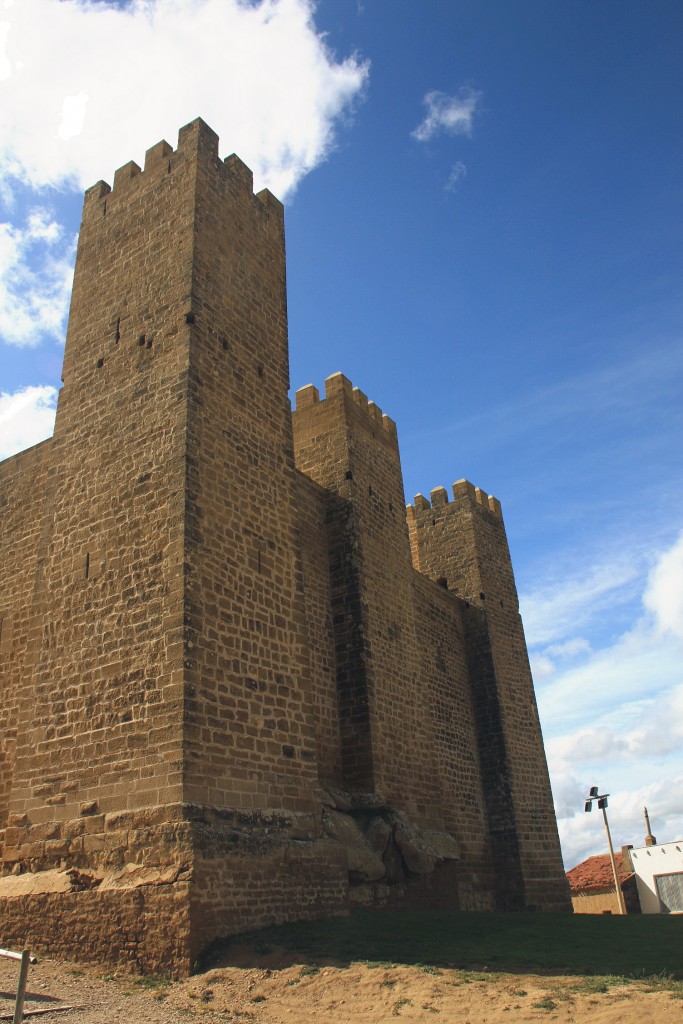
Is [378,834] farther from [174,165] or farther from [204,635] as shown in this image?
[174,165]

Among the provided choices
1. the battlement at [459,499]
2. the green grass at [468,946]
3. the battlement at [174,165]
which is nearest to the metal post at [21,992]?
the green grass at [468,946]

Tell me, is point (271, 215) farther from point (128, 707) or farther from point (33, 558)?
point (128, 707)

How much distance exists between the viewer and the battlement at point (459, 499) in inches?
795

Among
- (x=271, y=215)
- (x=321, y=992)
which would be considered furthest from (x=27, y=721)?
(x=271, y=215)

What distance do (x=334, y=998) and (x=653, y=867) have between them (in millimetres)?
29660

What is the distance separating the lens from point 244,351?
11.4 metres

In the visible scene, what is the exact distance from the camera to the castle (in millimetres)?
8109

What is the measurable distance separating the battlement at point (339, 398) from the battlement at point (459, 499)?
4.15 metres

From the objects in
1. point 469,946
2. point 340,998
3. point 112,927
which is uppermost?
point 112,927

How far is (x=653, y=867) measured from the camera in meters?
31.4

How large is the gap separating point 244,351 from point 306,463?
4097 millimetres

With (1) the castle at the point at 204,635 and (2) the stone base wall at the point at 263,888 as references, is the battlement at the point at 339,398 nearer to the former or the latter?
(1) the castle at the point at 204,635

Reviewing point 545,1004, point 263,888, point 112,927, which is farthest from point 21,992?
point 545,1004

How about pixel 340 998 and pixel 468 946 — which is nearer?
pixel 340 998
